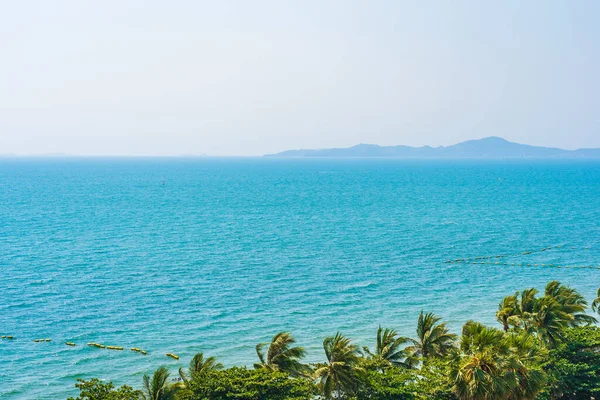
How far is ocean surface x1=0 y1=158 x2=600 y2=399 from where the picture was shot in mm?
49000

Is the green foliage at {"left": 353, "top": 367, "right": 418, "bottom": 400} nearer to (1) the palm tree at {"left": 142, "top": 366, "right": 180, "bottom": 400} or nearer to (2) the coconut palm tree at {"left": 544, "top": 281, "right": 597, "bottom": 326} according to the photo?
(1) the palm tree at {"left": 142, "top": 366, "right": 180, "bottom": 400}

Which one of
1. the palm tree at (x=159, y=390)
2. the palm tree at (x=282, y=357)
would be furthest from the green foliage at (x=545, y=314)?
the palm tree at (x=159, y=390)

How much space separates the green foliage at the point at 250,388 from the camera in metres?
29.8

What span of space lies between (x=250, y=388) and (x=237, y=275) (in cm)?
4314

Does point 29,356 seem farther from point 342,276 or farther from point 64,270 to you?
point 342,276

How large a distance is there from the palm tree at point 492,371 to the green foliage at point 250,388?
28.6ft

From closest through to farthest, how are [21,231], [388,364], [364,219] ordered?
[388,364]
[21,231]
[364,219]

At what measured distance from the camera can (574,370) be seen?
33844mm

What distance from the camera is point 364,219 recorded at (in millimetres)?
125438

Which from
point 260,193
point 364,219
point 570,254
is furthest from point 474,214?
point 260,193

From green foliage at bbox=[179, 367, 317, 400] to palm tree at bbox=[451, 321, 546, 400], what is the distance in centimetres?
871

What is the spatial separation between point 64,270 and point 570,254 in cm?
7671

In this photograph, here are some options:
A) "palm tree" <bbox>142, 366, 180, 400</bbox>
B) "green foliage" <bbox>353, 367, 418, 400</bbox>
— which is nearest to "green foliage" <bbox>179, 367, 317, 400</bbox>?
"palm tree" <bbox>142, 366, 180, 400</bbox>

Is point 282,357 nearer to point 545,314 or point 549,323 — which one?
point 545,314
